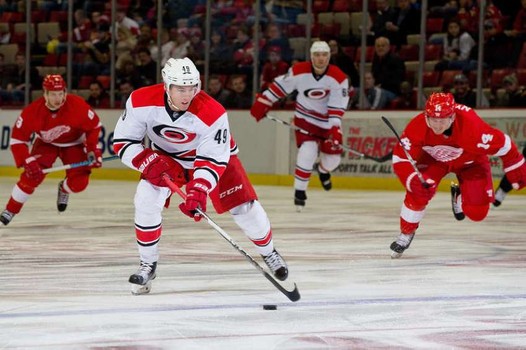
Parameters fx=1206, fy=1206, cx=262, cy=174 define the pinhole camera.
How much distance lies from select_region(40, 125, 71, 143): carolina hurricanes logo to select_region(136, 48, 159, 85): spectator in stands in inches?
195

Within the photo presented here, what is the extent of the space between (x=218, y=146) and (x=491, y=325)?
144cm

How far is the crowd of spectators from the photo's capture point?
12023mm

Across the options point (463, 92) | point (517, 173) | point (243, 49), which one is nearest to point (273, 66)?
point (243, 49)

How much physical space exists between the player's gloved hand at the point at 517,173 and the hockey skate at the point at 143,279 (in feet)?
8.72

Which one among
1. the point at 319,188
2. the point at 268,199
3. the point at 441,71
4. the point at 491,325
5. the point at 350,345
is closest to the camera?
the point at 350,345

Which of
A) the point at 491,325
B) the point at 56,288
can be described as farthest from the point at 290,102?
the point at 491,325

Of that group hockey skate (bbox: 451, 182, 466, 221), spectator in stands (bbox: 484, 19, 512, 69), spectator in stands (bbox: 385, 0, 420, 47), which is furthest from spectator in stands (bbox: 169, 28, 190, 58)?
hockey skate (bbox: 451, 182, 466, 221)

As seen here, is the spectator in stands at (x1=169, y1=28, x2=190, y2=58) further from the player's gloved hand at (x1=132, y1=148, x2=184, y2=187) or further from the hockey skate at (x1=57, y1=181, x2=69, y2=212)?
the player's gloved hand at (x1=132, y1=148, x2=184, y2=187)

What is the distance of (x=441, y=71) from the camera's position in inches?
484

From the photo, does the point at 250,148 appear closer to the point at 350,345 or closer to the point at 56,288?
the point at 56,288

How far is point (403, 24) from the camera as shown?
12.4 m

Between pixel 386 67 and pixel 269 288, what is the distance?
741 cm

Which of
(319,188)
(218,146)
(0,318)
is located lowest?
(319,188)

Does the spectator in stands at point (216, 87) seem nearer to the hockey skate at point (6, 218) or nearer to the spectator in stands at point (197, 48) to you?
the spectator in stands at point (197, 48)
